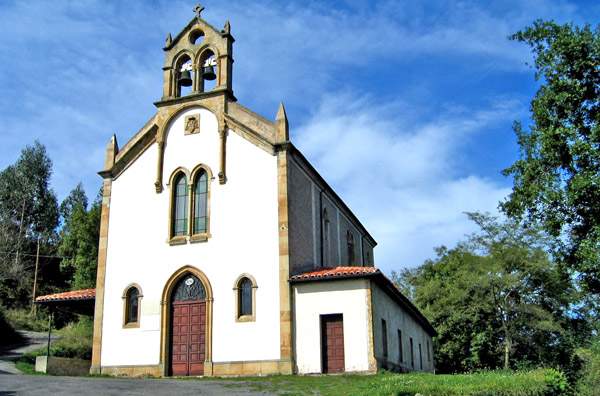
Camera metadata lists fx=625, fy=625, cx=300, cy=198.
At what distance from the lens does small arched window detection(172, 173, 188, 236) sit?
87.9 ft

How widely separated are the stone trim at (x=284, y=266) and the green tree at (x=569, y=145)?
9.21 m

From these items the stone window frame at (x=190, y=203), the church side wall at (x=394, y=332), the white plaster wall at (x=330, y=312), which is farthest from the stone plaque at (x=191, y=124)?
the church side wall at (x=394, y=332)

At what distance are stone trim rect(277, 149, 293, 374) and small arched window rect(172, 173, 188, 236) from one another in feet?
14.4

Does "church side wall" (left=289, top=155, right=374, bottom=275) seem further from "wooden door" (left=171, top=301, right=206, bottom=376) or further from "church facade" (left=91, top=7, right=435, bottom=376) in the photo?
"wooden door" (left=171, top=301, right=206, bottom=376)

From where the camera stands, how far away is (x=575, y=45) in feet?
70.8

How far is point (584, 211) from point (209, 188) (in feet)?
48.0

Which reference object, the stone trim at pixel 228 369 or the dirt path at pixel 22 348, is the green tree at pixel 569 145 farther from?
the dirt path at pixel 22 348

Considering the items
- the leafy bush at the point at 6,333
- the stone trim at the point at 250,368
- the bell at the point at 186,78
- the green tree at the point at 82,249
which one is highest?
the bell at the point at 186,78

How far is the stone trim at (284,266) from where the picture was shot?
76.6ft

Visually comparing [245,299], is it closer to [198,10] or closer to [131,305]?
[131,305]

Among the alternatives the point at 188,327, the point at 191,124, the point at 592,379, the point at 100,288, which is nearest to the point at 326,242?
the point at 188,327

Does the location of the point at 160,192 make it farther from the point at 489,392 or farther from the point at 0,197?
the point at 0,197

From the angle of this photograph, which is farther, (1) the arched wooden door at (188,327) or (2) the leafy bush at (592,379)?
(2) the leafy bush at (592,379)

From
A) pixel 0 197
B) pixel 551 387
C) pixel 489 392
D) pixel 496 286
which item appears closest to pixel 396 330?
pixel 551 387
